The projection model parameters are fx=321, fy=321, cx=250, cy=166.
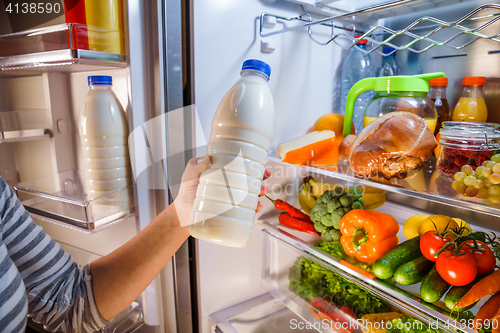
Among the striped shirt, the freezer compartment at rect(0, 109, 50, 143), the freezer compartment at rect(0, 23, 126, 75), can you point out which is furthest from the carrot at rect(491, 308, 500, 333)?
the freezer compartment at rect(0, 109, 50, 143)

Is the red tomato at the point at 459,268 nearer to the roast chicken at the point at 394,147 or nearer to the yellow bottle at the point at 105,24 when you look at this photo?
the roast chicken at the point at 394,147

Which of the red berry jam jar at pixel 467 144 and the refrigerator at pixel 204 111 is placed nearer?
the red berry jam jar at pixel 467 144

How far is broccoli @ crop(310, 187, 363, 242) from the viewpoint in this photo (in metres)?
1.01

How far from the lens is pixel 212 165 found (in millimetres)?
594

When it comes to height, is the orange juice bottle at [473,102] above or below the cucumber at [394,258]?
above

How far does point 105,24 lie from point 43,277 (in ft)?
2.01

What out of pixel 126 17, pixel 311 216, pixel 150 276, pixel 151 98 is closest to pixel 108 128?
pixel 151 98

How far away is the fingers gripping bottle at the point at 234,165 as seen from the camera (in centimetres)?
57

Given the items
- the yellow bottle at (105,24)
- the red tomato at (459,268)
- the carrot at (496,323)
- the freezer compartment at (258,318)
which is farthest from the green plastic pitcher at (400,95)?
the freezer compartment at (258,318)

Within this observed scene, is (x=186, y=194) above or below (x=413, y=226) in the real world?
above

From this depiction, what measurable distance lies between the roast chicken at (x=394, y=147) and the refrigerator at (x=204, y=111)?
0.13 feet

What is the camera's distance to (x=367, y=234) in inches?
35.7

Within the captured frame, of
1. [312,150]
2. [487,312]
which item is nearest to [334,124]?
[312,150]

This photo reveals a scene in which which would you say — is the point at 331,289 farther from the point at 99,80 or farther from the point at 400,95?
the point at 99,80
